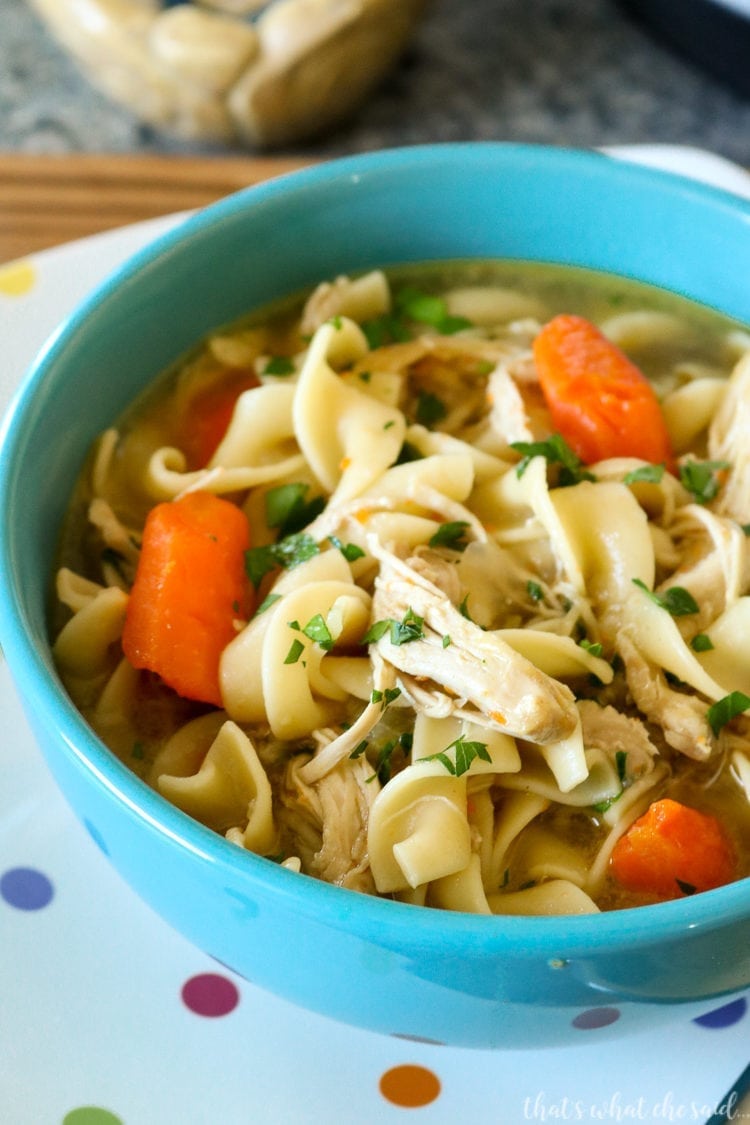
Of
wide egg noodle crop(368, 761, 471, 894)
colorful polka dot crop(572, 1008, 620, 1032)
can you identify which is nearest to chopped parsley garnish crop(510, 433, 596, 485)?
wide egg noodle crop(368, 761, 471, 894)

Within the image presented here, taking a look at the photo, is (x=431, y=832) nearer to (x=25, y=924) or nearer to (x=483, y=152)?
(x=25, y=924)

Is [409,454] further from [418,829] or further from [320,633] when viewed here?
[418,829]

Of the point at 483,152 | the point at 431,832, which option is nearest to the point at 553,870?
the point at 431,832

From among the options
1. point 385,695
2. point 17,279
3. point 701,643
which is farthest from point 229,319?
point 701,643

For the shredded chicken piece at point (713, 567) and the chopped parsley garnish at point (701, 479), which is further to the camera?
the chopped parsley garnish at point (701, 479)

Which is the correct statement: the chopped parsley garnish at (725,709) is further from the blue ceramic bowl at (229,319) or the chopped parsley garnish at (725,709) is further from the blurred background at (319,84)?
the blurred background at (319,84)

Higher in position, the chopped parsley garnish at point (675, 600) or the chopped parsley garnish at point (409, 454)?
the chopped parsley garnish at point (675, 600)

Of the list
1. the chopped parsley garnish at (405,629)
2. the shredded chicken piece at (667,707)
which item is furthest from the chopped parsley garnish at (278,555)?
the shredded chicken piece at (667,707)
